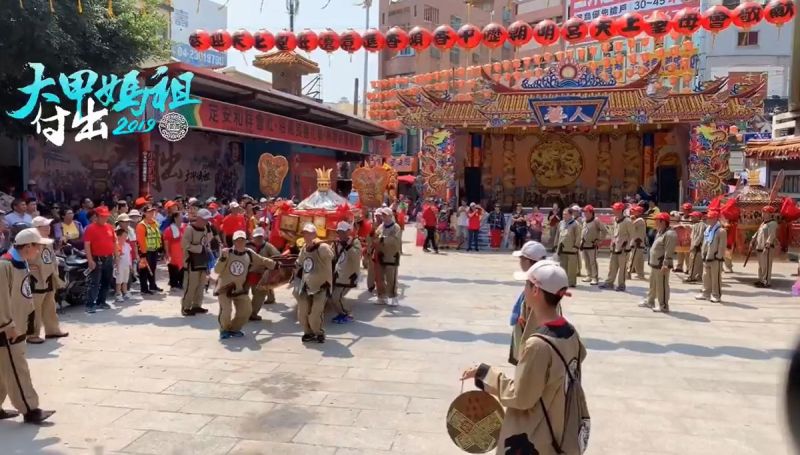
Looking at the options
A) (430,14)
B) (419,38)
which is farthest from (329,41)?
(430,14)

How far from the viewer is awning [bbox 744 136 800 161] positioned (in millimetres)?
15273

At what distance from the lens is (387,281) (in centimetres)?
1016

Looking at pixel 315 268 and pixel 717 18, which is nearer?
pixel 315 268

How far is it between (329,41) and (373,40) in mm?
964

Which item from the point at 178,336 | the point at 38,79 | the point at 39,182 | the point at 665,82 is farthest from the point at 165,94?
the point at 665,82

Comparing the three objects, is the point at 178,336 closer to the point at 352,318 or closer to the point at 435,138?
the point at 352,318

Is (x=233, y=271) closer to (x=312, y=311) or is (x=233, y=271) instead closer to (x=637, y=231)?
(x=312, y=311)

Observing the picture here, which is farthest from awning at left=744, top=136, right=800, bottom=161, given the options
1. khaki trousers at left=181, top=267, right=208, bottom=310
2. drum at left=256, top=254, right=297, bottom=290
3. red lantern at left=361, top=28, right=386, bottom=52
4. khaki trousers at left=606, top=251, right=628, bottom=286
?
khaki trousers at left=181, top=267, right=208, bottom=310

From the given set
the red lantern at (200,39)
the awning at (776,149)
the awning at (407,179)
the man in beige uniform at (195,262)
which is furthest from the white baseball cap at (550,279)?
the awning at (407,179)

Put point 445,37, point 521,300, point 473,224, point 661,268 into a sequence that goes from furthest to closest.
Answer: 1. point 473,224
2. point 445,37
3. point 661,268
4. point 521,300

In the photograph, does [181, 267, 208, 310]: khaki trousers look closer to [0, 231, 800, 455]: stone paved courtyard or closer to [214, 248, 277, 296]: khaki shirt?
[0, 231, 800, 455]: stone paved courtyard

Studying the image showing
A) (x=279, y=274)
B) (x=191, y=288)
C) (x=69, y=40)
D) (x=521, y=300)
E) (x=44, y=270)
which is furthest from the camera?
(x=69, y=40)

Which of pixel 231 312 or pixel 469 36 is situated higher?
pixel 469 36

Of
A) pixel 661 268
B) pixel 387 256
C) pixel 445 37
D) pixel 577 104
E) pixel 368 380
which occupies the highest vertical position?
pixel 445 37
